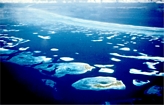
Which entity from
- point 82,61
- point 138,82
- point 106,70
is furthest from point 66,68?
point 138,82

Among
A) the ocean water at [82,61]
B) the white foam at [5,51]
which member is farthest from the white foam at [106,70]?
the white foam at [5,51]

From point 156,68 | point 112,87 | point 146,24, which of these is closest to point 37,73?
point 112,87

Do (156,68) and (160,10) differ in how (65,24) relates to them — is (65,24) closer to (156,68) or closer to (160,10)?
(160,10)

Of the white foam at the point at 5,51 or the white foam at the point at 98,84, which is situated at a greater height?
the white foam at the point at 5,51

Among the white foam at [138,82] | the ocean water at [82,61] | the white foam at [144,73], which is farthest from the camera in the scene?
the white foam at [144,73]

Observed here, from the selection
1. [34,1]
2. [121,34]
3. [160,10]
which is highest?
[34,1]

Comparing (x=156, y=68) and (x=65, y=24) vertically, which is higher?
(x=65, y=24)

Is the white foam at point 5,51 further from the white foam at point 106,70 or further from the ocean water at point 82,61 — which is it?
the white foam at point 106,70

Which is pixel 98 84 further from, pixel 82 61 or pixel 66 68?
pixel 82 61
